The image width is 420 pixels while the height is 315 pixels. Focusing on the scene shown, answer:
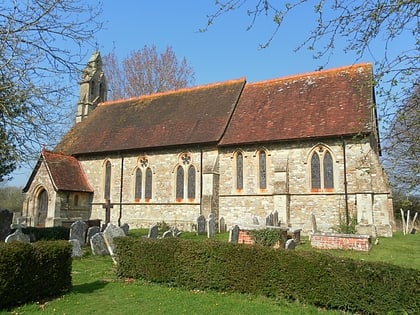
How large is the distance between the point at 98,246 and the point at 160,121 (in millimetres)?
13996

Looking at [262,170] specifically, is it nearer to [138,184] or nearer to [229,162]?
[229,162]

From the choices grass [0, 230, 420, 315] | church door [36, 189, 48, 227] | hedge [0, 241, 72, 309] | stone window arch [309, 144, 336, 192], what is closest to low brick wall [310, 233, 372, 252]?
stone window arch [309, 144, 336, 192]

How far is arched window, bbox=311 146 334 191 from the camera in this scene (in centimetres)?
Result: 1936

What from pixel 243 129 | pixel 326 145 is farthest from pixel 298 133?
pixel 243 129

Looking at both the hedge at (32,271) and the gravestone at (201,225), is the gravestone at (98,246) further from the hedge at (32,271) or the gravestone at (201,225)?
the gravestone at (201,225)

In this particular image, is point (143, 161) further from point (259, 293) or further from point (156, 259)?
point (259, 293)

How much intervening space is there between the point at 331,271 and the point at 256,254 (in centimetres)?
167

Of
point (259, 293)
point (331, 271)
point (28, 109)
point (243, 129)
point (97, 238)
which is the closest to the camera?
point (331, 271)

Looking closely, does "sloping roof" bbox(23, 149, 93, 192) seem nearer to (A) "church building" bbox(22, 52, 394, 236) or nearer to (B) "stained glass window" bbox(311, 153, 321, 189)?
(A) "church building" bbox(22, 52, 394, 236)

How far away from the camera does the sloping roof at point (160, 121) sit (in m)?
23.4

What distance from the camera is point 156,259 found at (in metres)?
9.42

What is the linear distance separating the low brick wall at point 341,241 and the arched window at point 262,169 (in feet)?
22.1

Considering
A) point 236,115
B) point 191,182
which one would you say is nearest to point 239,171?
point 191,182

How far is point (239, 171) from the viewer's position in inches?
856
